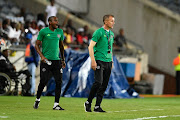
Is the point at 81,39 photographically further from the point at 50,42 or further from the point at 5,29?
the point at 50,42

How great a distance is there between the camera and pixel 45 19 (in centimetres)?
2242

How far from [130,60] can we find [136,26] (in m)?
3.40

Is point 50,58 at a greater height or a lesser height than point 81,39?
lesser

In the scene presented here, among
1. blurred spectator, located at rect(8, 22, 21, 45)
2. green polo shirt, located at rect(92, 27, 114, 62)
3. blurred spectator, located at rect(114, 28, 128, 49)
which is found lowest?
green polo shirt, located at rect(92, 27, 114, 62)

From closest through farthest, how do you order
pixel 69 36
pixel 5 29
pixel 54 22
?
pixel 54 22 < pixel 5 29 < pixel 69 36

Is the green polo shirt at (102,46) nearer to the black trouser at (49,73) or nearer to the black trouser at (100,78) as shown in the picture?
the black trouser at (100,78)

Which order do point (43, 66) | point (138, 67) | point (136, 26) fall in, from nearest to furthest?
point (43, 66), point (138, 67), point (136, 26)

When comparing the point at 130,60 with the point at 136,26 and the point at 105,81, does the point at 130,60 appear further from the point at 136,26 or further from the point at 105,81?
the point at 105,81

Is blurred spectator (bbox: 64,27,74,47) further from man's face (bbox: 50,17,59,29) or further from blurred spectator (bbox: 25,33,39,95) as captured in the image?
man's face (bbox: 50,17,59,29)

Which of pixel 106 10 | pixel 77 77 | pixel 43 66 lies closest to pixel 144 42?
pixel 106 10

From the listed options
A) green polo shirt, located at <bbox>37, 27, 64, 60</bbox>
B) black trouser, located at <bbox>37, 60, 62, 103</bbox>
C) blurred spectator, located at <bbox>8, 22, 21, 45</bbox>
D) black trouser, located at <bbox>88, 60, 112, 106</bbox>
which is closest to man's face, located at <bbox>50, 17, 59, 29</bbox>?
green polo shirt, located at <bbox>37, 27, 64, 60</bbox>

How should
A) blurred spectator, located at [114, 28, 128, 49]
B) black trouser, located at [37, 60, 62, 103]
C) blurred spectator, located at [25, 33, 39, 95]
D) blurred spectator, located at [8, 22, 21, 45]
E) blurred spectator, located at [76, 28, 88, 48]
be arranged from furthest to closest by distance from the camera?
blurred spectator, located at [114, 28, 128, 49] < blurred spectator, located at [76, 28, 88, 48] < blurred spectator, located at [8, 22, 21, 45] < blurred spectator, located at [25, 33, 39, 95] < black trouser, located at [37, 60, 62, 103]

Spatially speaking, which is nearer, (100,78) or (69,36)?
(100,78)

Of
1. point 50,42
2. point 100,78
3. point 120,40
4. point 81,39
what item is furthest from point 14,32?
point 100,78
